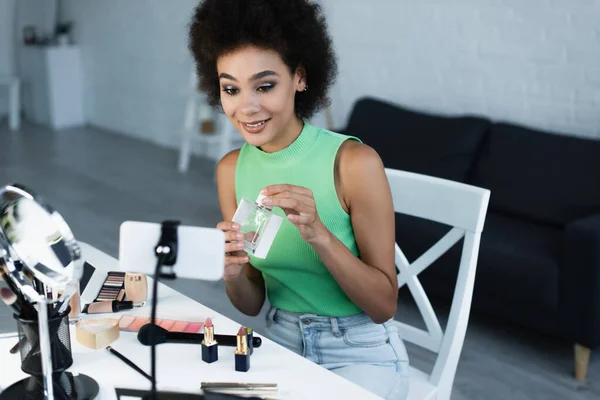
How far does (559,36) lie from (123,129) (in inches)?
157

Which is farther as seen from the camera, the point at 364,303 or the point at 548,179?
the point at 548,179

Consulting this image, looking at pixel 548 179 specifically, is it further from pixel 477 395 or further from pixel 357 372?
pixel 357 372

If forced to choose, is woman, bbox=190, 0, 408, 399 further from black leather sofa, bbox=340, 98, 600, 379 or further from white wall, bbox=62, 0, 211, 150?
white wall, bbox=62, 0, 211, 150

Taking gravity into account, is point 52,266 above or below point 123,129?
above

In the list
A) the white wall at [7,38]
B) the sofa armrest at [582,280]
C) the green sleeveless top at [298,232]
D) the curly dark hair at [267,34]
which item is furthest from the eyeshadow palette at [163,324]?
the white wall at [7,38]

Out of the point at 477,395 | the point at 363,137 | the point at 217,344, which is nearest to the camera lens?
the point at 217,344

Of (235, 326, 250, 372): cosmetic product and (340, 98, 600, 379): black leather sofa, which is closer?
(235, 326, 250, 372): cosmetic product

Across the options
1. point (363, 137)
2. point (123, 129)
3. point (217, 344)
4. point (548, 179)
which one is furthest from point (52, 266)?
point (123, 129)

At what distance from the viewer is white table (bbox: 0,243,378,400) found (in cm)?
109

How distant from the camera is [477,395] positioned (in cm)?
235

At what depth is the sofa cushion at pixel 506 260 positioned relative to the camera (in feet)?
8.22

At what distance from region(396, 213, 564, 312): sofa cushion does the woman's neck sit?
A: 134cm

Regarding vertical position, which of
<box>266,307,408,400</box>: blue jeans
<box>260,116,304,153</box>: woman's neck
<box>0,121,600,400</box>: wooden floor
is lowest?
<box>0,121,600,400</box>: wooden floor

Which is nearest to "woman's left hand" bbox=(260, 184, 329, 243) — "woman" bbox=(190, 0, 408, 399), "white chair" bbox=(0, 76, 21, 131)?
"woman" bbox=(190, 0, 408, 399)
